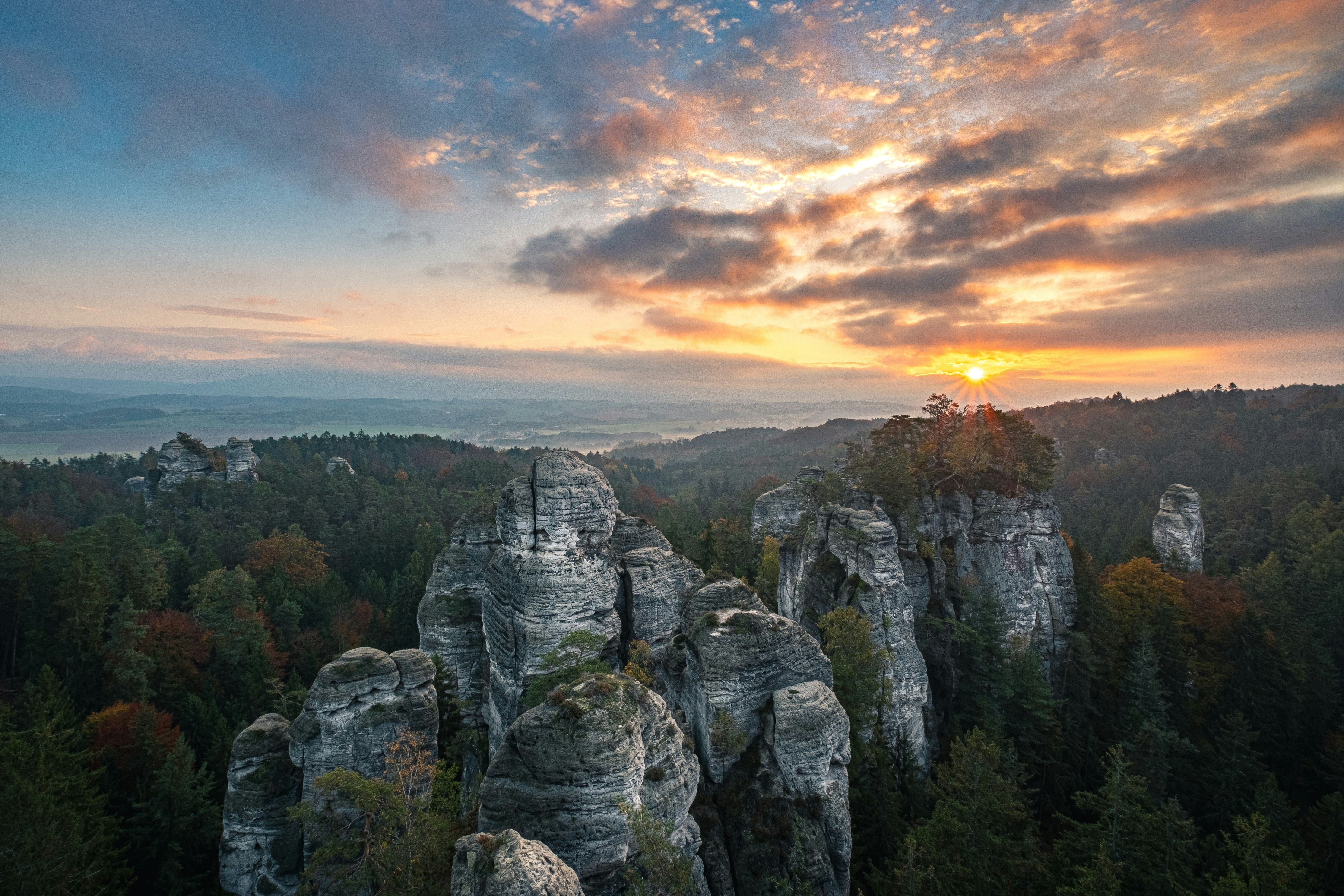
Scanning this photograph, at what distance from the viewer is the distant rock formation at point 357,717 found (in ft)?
67.3

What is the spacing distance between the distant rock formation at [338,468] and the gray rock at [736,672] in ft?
249

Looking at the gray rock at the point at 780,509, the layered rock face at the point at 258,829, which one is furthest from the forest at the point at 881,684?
the layered rock face at the point at 258,829

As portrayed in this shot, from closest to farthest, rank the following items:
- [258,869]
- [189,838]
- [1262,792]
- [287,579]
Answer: [258,869] → [1262,792] → [189,838] → [287,579]

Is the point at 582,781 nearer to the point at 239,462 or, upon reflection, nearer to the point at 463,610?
the point at 463,610

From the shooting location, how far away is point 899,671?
31.0 m

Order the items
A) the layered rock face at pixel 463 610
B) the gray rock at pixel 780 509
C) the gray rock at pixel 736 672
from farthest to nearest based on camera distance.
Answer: the gray rock at pixel 780 509, the layered rock face at pixel 463 610, the gray rock at pixel 736 672

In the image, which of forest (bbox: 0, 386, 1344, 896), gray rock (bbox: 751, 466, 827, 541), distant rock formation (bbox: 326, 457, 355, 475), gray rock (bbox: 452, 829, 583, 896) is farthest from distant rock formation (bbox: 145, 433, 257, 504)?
gray rock (bbox: 452, 829, 583, 896)

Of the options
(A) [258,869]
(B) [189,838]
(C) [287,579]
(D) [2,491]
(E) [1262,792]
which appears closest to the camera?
(A) [258,869]

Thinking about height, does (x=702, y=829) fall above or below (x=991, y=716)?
above

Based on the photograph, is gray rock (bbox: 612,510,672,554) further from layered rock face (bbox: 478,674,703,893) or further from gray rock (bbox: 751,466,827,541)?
gray rock (bbox: 751,466,827,541)

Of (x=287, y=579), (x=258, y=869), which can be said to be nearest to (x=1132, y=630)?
(x=258, y=869)

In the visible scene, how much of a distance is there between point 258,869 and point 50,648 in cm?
2745

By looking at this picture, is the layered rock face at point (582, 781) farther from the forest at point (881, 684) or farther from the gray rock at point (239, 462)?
the gray rock at point (239, 462)

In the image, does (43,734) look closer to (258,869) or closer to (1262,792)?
(258,869)
